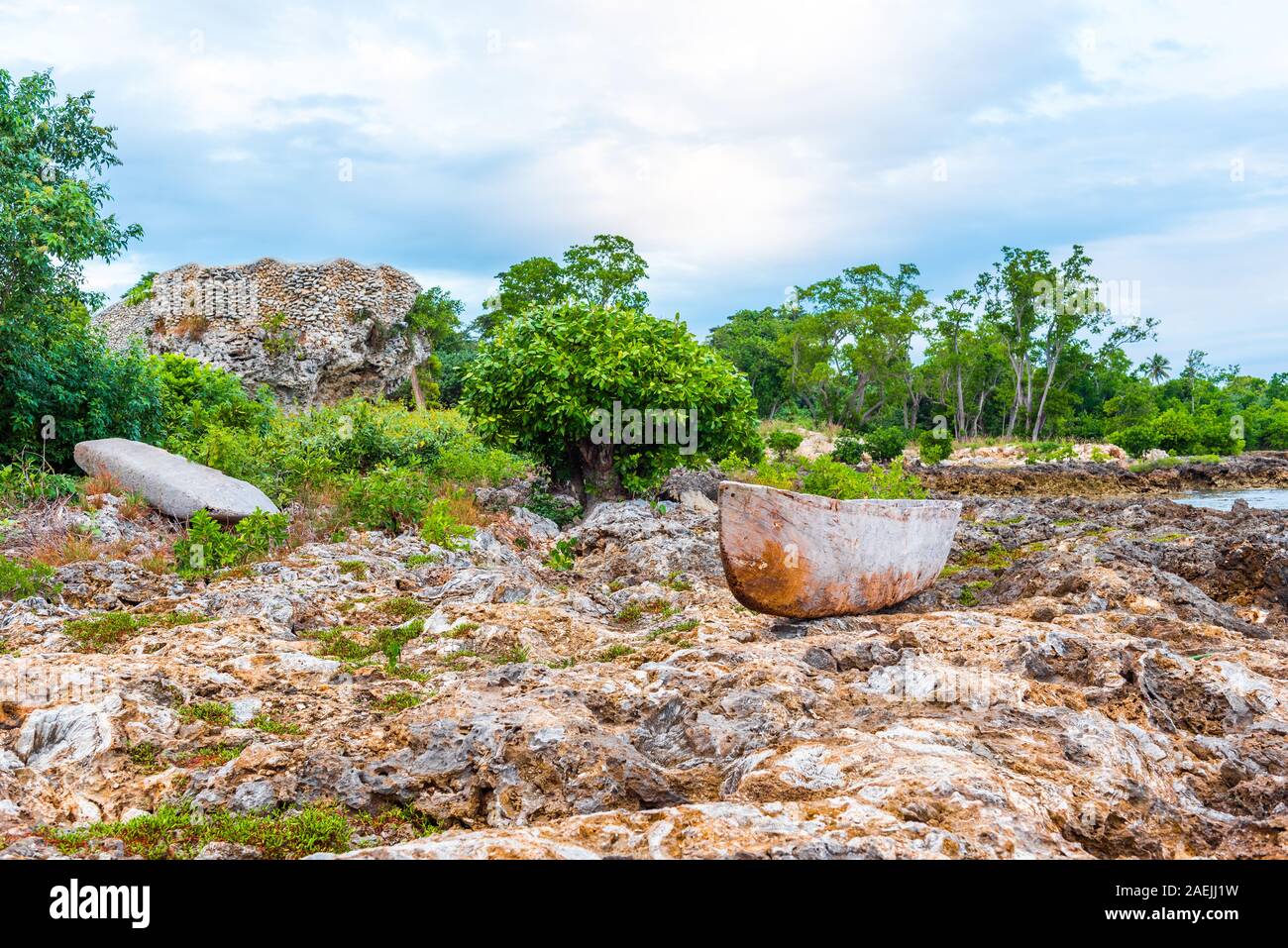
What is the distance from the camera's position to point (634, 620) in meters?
7.18

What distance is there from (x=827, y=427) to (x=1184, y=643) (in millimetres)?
35896

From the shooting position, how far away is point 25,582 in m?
7.26

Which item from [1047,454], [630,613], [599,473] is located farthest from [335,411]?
[1047,454]

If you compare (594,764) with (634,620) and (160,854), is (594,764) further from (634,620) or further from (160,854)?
(634,620)

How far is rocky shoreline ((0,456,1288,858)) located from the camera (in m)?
3.18

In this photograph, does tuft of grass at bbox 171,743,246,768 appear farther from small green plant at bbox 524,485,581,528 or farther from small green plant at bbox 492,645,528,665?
small green plant at bbox 524,485,581,528

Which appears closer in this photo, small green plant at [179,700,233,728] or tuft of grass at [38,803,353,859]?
tuft of grass at [38,803,353,859]

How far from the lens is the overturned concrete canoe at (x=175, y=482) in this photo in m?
10.0

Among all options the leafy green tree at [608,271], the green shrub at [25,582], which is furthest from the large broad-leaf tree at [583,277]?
the green shrub at [25,582]

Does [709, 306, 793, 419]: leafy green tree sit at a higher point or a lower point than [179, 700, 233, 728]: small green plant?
higher

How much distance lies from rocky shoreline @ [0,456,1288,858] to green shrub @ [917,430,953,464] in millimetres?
25202

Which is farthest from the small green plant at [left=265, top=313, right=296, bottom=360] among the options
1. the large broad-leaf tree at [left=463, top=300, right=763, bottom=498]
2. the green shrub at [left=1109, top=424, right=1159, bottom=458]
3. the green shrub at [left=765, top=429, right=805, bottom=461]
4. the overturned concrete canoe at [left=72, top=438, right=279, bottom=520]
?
the green shrub at [left=1109, top=424, right=1159, bottom=458]

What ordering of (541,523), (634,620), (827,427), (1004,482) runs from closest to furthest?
(634,620)
(541,523)
(1004,482)
(827,427)
